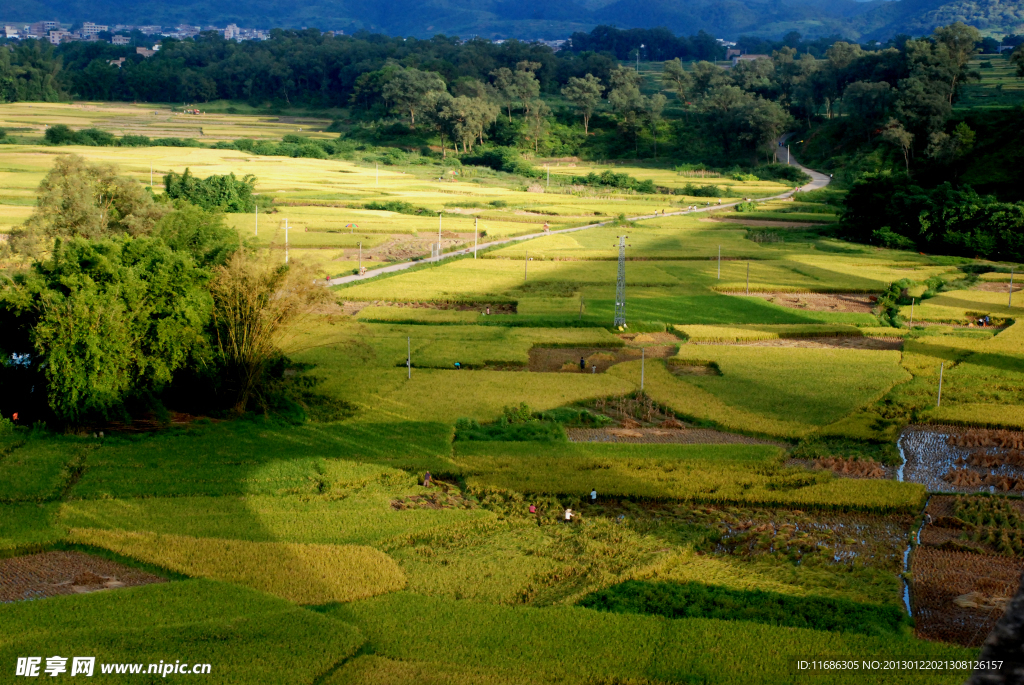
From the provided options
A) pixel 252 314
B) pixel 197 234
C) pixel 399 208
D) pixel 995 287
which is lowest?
pixel 995 287

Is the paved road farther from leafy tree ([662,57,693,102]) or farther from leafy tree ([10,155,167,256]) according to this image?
leafy tree ([662,57,693,102])

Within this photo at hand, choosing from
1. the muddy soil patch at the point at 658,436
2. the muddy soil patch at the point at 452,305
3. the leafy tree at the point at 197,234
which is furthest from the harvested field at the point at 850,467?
the leafy tree at the point at 197,234

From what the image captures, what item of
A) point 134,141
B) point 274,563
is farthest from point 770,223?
point 134,141

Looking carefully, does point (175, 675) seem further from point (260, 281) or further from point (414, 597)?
point (260, 281)

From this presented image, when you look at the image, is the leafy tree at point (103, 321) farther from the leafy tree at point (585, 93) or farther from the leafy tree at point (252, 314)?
the leafy tree at point (585, 93)

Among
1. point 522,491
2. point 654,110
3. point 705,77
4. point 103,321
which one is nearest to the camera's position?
point 522,491

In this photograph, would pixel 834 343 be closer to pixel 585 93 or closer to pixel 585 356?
pixel 585 356

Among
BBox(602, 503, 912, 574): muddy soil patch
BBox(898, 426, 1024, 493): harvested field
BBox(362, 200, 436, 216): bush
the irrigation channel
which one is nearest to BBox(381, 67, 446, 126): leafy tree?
BBox(362, 200, 436, 216): bush
